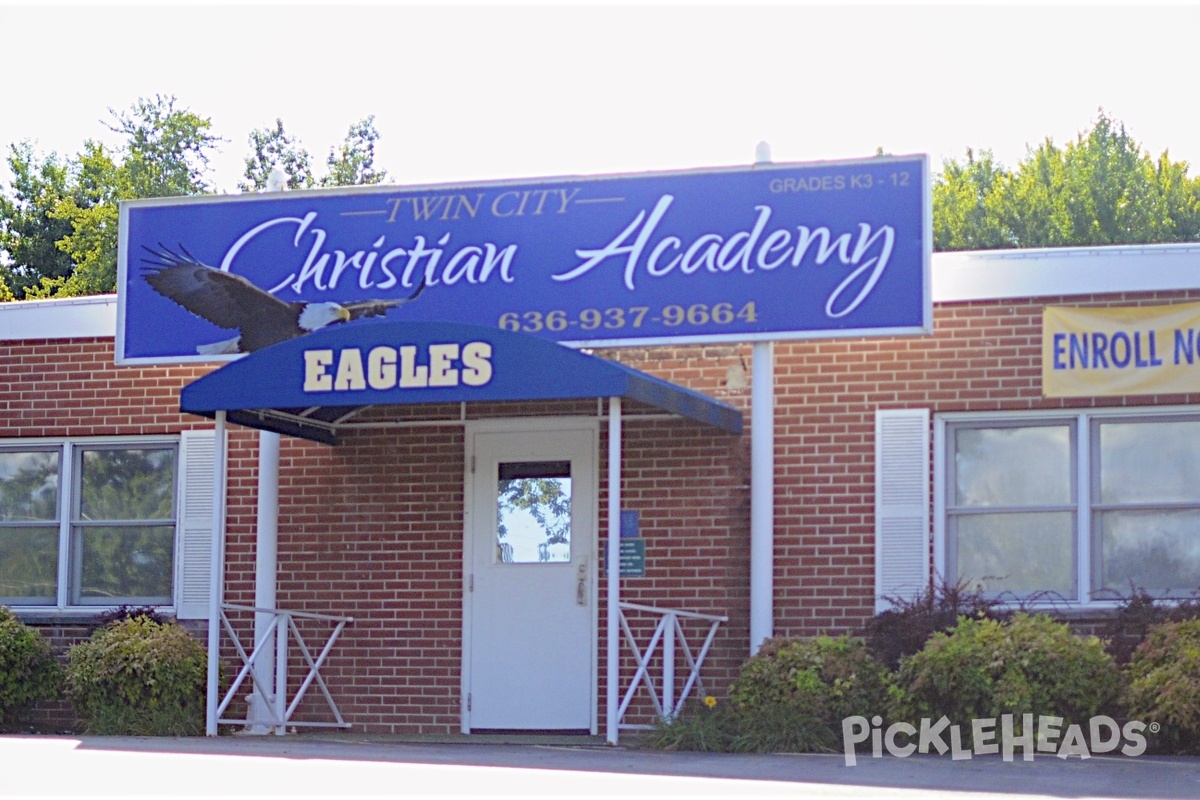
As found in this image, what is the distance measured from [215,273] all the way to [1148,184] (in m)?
27.0

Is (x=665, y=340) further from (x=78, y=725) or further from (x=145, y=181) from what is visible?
(x=145, y=181)

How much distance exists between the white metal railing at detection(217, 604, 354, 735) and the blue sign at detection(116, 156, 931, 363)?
84.9 inches

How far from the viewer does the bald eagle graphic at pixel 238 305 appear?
43.6ft

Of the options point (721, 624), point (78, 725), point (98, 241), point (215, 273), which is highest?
point (98, 241)

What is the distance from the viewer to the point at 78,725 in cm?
1340

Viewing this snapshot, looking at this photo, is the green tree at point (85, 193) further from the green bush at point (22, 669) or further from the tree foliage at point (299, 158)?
the green bush at point (22, 669)

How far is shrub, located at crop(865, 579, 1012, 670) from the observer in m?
11.6

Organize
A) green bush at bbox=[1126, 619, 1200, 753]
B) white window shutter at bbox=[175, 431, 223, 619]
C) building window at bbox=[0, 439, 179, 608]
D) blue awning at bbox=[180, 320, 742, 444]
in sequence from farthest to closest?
building window at bbox=[0, 439, 179, 608] → white window shutter at bbox=[175, 431, 223, 619] → blue awning at bbox=[180, 320, 742, 444] → green bush at bbox=[1126, 619, 1200, 753]

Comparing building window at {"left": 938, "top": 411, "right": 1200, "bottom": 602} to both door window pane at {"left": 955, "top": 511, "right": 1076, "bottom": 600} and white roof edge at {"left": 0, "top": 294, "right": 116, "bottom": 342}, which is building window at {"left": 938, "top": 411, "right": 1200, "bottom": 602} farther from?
white roof edge at {"left": 0, "top": 294, "right": 116, "bottom": 342}

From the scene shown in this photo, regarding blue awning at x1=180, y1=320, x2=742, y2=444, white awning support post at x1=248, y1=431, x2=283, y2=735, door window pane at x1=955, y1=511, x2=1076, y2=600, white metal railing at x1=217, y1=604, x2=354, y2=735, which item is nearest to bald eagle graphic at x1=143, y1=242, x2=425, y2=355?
white awning support post at x1=248, y1=431, x2=283, y2=735

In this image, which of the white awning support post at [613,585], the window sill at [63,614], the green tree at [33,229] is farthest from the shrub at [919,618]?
the green tree at [33,229]

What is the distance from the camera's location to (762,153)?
1288cm

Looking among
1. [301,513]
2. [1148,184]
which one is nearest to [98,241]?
[1148,184]

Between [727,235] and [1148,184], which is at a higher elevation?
[1148,184]
